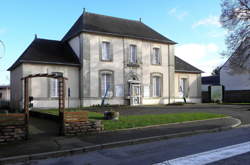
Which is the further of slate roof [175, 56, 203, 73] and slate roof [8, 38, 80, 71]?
slate roof [175, 56, 203, 73]

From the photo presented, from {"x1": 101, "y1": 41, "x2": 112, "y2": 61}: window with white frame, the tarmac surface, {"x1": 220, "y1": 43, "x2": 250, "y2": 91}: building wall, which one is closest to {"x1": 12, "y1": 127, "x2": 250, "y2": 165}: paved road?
the tarmac surface

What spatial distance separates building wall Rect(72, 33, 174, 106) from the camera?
2294cm

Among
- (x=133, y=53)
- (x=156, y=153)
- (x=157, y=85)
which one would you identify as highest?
(x=133, y=53)

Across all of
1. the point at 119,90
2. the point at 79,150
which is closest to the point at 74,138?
the point at 79,150

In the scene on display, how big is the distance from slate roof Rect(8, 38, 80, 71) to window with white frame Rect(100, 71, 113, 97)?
8.96 feet

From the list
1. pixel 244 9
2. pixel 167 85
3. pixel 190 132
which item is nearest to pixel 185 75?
pixel 167 85

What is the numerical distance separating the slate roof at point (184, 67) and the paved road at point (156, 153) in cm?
2140

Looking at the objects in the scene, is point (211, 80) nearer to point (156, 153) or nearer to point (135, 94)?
point (135, 94)

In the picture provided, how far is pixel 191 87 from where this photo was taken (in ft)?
101

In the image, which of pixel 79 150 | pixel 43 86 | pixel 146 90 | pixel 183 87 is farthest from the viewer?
pixel 183 87

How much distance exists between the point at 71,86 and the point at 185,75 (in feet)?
47.7

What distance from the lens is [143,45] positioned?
26609mm

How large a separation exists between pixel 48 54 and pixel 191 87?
17.4 m

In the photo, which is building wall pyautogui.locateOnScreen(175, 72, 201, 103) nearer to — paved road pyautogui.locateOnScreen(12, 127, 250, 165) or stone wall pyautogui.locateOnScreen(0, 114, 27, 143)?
paved road pyautogui.locateOnScreen(12, 127, 250, 165)
